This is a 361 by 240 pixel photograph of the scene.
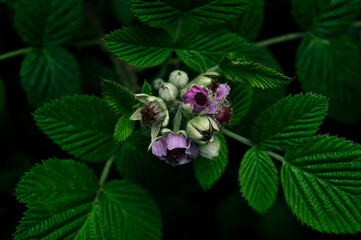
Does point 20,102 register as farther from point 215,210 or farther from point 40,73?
point 215,210

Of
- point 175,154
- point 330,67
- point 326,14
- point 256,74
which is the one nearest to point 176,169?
point 175,154

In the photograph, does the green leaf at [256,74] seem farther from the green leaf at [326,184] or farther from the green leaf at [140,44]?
the green leaf at [326,184]

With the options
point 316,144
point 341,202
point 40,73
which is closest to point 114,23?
point 40,73

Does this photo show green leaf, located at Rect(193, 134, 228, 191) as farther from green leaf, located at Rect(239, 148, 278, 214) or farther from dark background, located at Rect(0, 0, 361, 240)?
dark background, located at Rect(0, 0, 361, 240)

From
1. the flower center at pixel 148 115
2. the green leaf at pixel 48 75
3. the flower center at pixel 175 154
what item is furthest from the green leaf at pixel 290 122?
the green leaf at pixel 48 75

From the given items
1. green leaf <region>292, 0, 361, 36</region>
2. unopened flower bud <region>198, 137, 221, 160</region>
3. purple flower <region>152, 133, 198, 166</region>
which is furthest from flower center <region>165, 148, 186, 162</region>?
green leaf <region>292, 0, 361, 36</region>

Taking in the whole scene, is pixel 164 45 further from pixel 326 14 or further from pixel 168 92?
pixel 326 14
